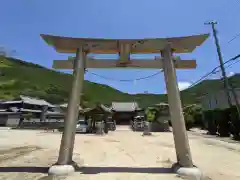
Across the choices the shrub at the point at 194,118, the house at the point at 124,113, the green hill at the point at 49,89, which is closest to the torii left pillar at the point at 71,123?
the shrub at the point at 194,118

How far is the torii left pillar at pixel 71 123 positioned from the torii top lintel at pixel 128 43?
1.05ft

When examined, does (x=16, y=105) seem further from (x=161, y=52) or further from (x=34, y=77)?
(x=34, y=77)

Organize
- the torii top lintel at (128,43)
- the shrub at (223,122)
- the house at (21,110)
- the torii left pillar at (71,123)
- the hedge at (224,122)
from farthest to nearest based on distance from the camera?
1. the house at (21,110)
2. the shrub at (223,122)
3. the hedge at (224,122)
4. the torii top lintel at (128,43)
5. the torii left pillar at (71,123)

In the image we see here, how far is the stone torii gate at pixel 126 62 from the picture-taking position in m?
6.16

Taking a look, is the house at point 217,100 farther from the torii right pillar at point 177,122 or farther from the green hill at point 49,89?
the green hill at point 49,89

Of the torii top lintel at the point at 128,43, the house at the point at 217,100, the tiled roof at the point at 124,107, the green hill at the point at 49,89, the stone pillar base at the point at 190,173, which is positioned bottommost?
the stone pillar base at the point at 190,173

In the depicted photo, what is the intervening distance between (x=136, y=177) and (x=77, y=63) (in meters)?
3.78

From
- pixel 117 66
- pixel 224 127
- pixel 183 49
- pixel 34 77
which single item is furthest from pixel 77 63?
pixel 34 77

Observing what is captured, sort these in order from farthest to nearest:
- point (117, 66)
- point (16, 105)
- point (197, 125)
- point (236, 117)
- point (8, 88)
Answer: point (8, 88) → point (16, 105) → point (197, 125) → point (236, 117) → point (117, 66)

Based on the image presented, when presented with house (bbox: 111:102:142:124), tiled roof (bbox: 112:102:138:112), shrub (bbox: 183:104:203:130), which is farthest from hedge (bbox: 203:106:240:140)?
tiled roof (bbox: 112:102:138:112)

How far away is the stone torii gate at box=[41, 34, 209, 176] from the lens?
20.2 ft

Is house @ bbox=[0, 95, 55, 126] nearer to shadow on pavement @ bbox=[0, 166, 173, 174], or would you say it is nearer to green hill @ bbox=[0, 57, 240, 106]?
green hill @ bbox=[0, 57, 240, 106]

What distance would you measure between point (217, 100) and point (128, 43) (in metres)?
29.8

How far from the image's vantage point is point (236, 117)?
17375 millimetres
